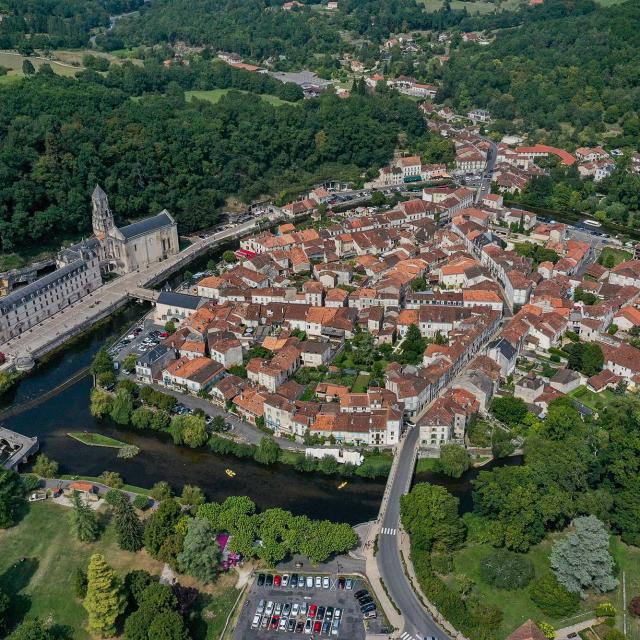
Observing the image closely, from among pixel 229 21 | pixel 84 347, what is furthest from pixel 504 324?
pixel 229 21

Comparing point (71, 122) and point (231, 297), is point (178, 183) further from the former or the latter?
point (231, 297)

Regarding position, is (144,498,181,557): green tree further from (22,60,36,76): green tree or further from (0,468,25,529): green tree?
(22,60,36,76): green tree

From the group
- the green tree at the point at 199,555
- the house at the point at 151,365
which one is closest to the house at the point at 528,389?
the green tree at the point at 199,555

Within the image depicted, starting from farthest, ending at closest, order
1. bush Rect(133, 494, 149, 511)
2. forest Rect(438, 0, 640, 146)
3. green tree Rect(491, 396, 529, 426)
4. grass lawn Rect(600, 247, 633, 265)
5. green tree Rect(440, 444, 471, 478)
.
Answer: forest Rect(438, 0, 640, 146) < grass lawn Rect(600, 247, 633, 265) < green tree Rect(491, 396, 529, 426) < green tree Rect(440, 444, 471, 478) < bush Rect(133, 494, 149, 511)

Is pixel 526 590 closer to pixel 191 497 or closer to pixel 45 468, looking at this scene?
pixel 191 497

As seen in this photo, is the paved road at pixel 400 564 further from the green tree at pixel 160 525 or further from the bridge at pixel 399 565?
the green tree at pixel 160 525

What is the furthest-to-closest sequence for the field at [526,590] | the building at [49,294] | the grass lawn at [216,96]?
the grass lawn at [216,96] < the building at [49,294] < the field at [526,590]

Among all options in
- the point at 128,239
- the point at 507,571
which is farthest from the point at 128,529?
the point at 128,239

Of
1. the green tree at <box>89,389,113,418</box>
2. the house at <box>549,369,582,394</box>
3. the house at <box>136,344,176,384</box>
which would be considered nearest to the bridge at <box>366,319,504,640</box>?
the house at <box>549,369,582,394</box>

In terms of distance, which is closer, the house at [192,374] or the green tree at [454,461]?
the green tree at [454,461]
